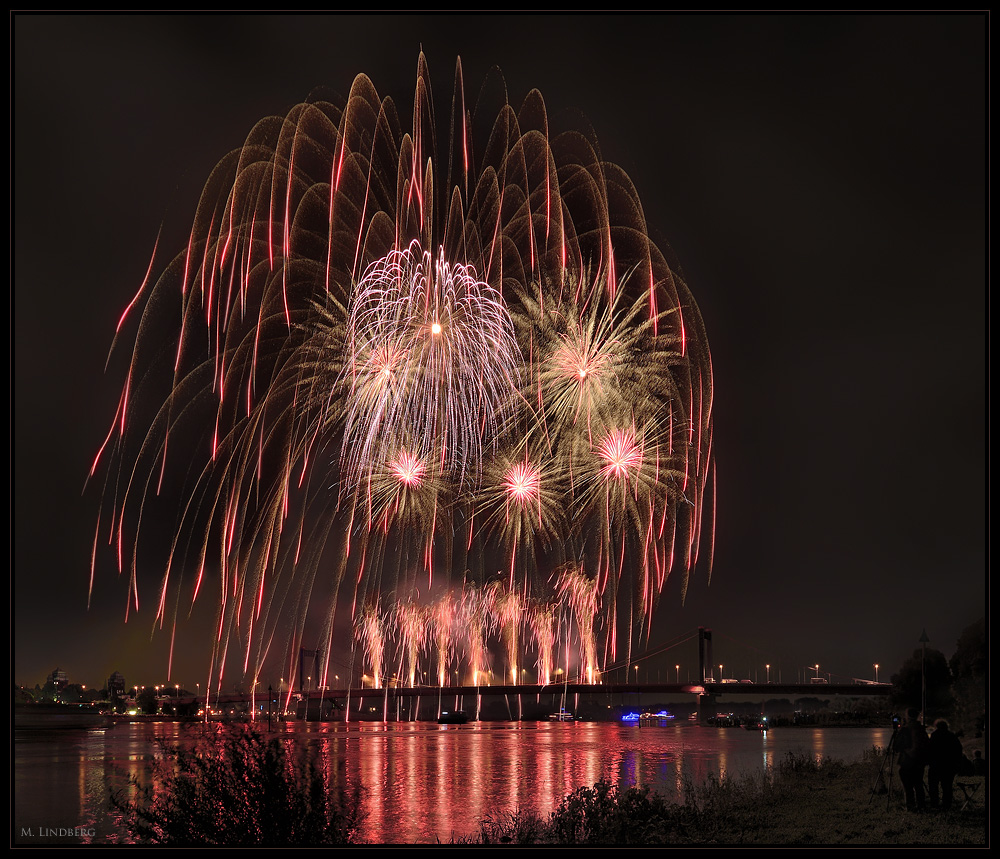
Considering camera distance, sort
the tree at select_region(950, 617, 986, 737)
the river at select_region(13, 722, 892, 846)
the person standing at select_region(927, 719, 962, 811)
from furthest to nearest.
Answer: the tree at select_region(950, 617, 986, 737), the river at select_region(13, 722, 892, 846), the person standing at select_region(927, 719, 962, 811)

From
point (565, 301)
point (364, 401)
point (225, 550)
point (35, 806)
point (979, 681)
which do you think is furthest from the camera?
point (979, 681)

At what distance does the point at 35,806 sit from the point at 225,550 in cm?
1018

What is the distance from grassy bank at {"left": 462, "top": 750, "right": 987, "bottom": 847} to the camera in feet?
60.1

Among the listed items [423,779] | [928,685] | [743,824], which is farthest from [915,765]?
[928,685]

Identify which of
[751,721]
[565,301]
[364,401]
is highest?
[565,301]

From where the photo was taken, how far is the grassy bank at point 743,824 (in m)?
18.3

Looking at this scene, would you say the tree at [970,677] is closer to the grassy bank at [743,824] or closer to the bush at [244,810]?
the grassy bank at [743,824]

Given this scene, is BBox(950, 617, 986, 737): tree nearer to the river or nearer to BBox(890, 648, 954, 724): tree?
BBox(890, 648, 954, 724): tree

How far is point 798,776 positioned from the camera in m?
30.0

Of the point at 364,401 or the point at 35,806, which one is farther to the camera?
the point at 364,401

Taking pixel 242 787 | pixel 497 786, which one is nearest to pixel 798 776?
pixel 497 786

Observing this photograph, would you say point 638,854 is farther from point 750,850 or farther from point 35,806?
point 35,806

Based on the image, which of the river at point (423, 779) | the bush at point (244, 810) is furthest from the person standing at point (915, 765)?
the bush at point (244, 810)

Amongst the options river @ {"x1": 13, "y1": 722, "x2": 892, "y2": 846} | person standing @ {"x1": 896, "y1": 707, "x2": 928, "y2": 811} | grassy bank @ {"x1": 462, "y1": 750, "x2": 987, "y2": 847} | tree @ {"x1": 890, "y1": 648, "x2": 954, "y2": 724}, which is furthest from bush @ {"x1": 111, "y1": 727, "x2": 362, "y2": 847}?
tree @ {"x1": 890, "y1": 648, "x2": 954, "y2": 724}
